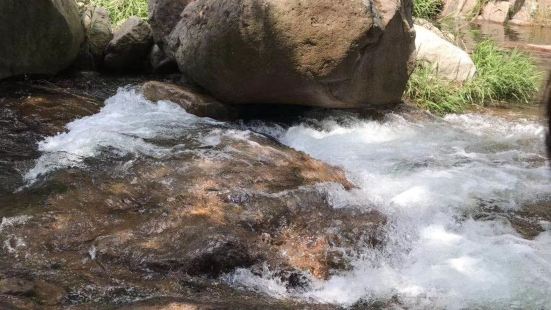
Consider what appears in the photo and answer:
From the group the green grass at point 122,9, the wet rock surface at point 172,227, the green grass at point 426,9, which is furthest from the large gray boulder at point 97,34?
the green grass at point 426,9

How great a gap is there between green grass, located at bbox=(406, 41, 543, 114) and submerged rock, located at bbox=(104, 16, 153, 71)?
3302 millimetres

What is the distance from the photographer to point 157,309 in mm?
2330

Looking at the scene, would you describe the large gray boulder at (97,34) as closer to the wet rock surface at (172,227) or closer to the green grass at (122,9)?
the green grass at (122,9)

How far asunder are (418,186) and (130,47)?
409 cm

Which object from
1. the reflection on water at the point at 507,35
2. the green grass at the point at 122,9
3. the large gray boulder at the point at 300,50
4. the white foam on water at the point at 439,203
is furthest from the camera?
the reflection on water at the point at 507,35

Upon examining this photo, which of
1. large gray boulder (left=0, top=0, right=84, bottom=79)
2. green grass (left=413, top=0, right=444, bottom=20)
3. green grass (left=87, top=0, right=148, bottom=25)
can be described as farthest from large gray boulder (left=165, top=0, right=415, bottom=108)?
green grass (left=413, top=0, right=444, bottom=20)

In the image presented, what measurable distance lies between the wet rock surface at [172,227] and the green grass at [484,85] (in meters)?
2.99

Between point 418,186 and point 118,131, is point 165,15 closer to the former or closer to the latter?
point 118,131

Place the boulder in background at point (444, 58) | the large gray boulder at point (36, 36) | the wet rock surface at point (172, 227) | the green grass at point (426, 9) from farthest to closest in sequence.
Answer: the green grass at point (426, 9) → the boulder in background at point (444, 58) → the large gray boulder at point (36, 36) → the wet rock surface at point (172, 227)

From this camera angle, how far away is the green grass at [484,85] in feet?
22.9

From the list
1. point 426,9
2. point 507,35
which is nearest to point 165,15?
point 426,9

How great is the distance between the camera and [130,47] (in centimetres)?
684

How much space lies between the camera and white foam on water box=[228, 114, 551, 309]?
2.94m

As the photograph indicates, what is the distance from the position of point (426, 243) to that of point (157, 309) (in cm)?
182
